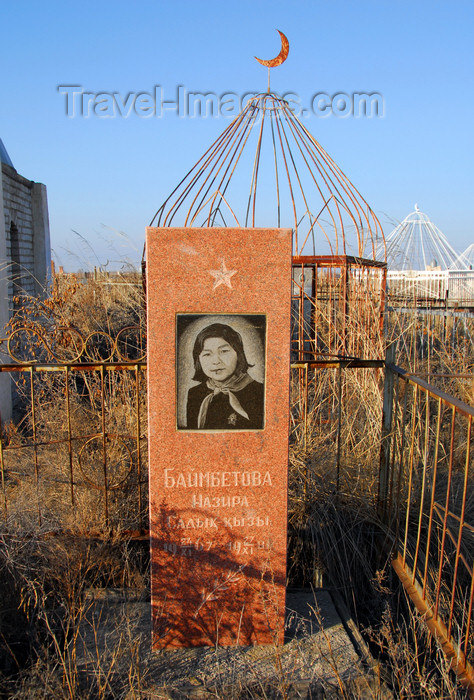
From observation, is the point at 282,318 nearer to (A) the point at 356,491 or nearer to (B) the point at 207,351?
(B) the point at 207,351

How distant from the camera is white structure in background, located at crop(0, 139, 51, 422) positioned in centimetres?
693

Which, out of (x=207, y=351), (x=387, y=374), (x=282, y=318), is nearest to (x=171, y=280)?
(x=207, y=351)

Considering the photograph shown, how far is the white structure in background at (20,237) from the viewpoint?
6.93 meters

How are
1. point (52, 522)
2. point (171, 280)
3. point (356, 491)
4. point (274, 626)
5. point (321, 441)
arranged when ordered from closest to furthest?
point (171, 280), point (274, 626), point (52, 522), point (356, 491), point (321, 441)

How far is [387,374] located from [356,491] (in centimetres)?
85

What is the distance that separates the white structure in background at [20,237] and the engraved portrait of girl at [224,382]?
5204 mm

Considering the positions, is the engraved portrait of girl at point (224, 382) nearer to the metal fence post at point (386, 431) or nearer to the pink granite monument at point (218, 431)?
the pink granite monument at point (218, 431)

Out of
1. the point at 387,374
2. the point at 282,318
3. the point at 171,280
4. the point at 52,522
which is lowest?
the point at 52,522

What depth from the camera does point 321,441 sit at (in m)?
3.64

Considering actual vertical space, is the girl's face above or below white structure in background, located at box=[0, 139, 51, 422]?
below

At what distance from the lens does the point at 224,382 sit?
2.27m

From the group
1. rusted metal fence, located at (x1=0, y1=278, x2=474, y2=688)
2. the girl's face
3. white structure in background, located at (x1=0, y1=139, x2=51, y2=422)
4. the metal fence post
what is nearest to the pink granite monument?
the girl's face

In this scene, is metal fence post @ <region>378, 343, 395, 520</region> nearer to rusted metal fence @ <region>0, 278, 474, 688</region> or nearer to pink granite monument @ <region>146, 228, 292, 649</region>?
rusted metal fence @ <region>0, 278, 474, 688</region>

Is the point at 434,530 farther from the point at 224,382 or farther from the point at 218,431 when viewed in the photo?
the point at 224,382
